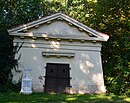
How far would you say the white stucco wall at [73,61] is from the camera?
1736cm

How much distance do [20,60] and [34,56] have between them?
38.2 inches

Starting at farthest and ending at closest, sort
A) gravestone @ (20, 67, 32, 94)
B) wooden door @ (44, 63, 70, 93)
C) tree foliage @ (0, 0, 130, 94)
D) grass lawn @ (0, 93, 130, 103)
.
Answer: tree foliage @ (0, 0, 130, 94), wooden door @ (44, 63, 70, 93), gravestone @ (20, 67, 32, 94), grass lawn @ (0, 93, 130, 103)

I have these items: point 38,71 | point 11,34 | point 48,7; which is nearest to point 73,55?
point 38,71

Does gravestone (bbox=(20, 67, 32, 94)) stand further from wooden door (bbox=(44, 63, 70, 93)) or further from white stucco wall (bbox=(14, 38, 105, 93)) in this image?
wooden door (bbox=(44, 63, 70, 93))

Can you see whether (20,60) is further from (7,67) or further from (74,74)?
(74,74)

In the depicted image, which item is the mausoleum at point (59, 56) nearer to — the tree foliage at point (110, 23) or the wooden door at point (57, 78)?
the wooden door at point (57, 78)

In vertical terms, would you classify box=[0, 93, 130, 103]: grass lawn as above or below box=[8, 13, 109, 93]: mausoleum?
below

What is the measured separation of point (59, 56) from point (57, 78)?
58.3 inches

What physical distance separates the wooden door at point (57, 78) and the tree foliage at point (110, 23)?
3057 millimetres

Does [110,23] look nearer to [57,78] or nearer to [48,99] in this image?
[57,78]

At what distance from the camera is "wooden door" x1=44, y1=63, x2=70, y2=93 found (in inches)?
676

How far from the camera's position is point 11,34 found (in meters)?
17.2

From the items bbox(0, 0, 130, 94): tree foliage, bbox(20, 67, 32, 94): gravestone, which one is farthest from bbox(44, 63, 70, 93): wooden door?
bbox(0, 0, 130, 94): tree foliage

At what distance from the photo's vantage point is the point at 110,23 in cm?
2212
